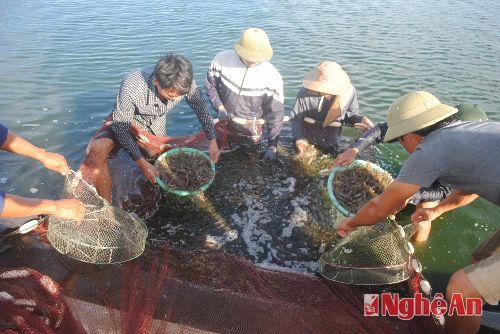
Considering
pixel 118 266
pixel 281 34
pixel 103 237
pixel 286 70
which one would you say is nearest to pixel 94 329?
pixel 118 266

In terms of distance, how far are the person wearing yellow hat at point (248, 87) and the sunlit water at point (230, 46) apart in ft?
5.01

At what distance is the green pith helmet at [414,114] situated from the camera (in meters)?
2.69

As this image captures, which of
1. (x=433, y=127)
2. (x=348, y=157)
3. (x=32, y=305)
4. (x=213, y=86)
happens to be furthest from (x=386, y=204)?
(x=213, y=86)

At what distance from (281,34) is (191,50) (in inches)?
138

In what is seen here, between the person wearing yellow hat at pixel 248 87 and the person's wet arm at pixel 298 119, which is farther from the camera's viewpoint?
the person's wet arm at pixel 298 119

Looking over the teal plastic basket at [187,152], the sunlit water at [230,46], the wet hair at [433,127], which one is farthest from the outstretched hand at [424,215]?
the teal plastic basket at [187,152]

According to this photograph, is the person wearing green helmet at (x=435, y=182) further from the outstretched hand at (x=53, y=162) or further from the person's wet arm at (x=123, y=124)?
the outstretched hand at (x=53, y=162)

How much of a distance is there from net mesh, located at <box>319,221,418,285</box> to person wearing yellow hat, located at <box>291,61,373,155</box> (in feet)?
8.12

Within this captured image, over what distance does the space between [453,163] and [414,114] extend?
0.50 metres

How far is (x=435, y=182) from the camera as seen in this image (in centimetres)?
371

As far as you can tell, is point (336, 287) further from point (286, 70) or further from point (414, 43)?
point (414, 43)

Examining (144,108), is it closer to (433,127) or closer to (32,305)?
(32,305)

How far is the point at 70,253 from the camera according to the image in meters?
3.06

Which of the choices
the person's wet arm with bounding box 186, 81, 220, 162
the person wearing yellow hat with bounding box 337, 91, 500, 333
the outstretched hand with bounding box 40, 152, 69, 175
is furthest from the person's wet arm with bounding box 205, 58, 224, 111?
the person wearing yellow hat with bounding box 337, 91, 500, 333
